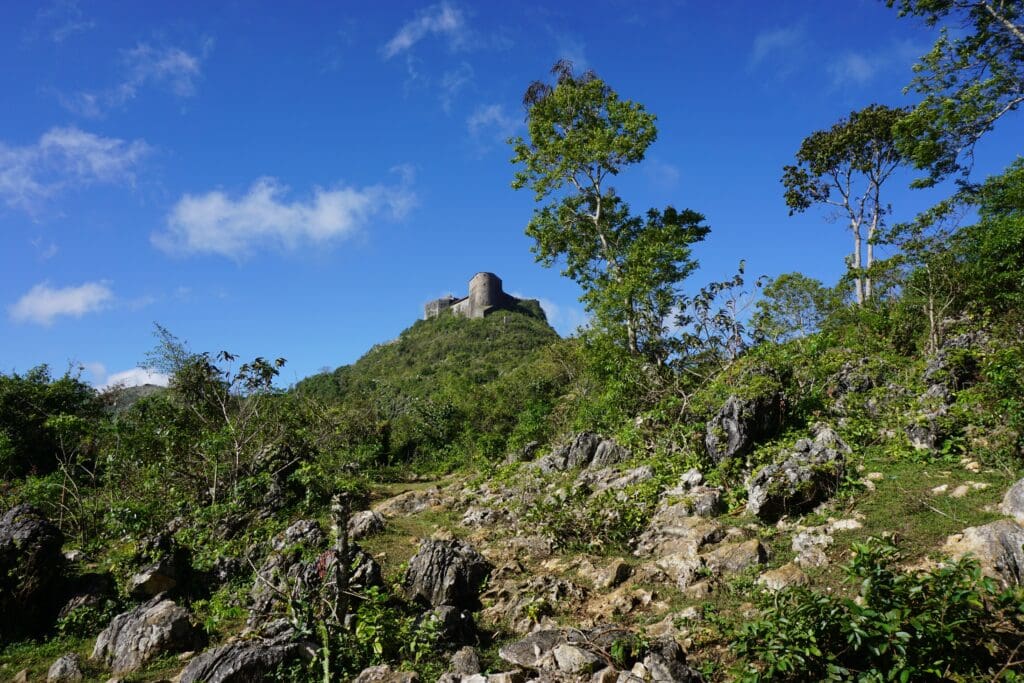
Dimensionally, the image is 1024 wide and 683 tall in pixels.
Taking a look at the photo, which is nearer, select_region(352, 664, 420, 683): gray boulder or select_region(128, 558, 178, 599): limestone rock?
select_region(352, 664, 420, 683): gray boulder

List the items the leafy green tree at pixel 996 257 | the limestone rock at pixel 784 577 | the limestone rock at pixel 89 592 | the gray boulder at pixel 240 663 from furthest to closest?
1. the leafy green tree at pixel 996 257
2. the limestone rock at pixel 89 592
3. the limestone rock at pixel 784 577
4. the gray boulder at pixel 240 663

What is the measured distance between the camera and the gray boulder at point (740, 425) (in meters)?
8.62

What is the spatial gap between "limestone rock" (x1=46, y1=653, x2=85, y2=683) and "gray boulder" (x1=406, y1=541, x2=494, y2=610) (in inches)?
140

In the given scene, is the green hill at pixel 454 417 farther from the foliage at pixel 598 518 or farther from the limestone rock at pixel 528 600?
the limestone rock at pixel 528 600

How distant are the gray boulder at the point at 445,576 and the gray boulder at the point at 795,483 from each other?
3.88m

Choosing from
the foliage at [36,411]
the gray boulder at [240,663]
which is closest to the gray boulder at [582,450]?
the gray boulder at [240,663]

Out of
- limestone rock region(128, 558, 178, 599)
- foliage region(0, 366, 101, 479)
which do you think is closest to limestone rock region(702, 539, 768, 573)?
limestone rock region(128, 558, 178, 599)

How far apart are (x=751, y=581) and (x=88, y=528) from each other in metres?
11.5

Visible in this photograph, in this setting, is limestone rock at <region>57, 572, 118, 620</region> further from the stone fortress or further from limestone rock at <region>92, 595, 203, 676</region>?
the stone fortress

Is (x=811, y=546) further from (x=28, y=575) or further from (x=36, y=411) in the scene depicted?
(x=36, y=411)

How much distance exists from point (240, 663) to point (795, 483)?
6746 millimetres

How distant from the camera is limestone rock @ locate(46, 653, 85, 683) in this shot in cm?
550

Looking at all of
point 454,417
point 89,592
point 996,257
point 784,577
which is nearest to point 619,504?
point 784,577

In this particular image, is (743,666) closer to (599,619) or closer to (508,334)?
(599,619)
